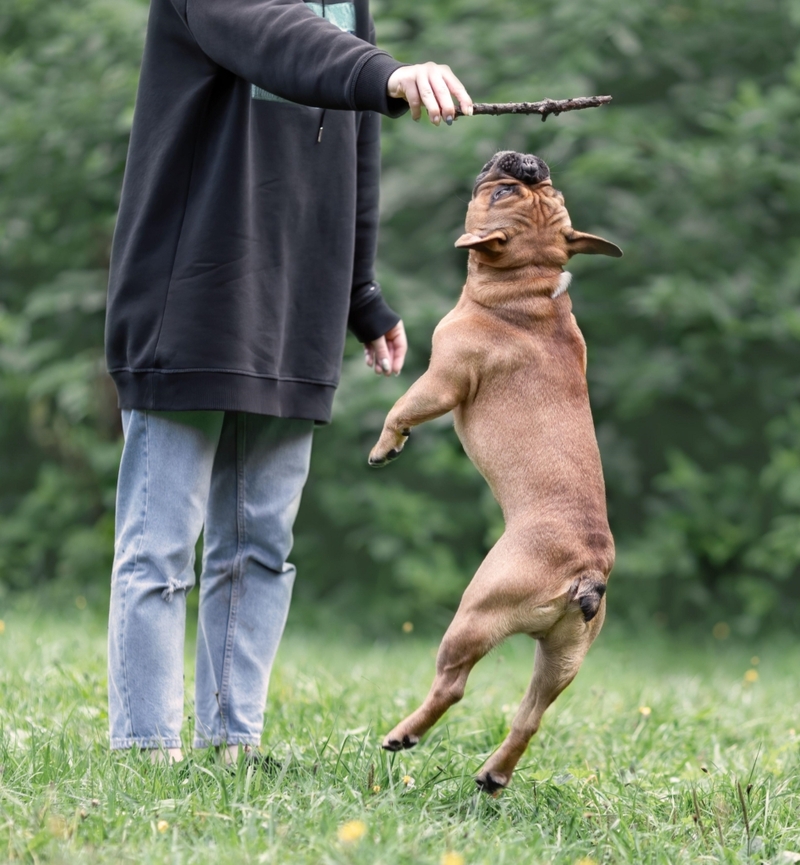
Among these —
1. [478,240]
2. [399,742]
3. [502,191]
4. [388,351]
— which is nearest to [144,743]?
[399,742]

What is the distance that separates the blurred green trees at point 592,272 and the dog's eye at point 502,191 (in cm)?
372

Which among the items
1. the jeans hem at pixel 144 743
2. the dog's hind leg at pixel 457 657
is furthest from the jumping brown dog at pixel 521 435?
the jeans hem at pixel 144 743

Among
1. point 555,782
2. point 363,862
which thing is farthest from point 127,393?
point 555,782

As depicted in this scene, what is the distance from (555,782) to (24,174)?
5.44m

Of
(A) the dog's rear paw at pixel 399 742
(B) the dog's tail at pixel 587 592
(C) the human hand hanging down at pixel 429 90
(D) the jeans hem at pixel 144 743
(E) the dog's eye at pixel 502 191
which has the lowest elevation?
(D) the jeans hem at pixel 144 743

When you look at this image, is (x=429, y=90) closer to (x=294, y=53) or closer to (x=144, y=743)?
(x=294, y=53)

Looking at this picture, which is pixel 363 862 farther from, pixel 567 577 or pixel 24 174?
pixel 24 174

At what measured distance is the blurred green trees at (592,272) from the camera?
646 cm

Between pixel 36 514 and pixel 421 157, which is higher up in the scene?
pixel 421 157

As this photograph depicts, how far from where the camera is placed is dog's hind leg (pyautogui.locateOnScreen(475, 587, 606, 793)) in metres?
2.44

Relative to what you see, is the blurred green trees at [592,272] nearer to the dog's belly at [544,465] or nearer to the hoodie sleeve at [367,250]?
the hoodie sleeve at [367,250]

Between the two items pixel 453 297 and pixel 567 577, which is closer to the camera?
pixel 567 577

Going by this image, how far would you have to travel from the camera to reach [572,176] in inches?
257

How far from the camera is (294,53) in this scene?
240 centimetres
